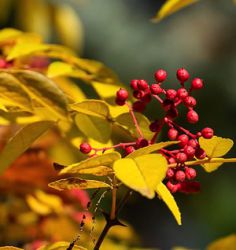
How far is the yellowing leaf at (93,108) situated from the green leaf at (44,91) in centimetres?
11

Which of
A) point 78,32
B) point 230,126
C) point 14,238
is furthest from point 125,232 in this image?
point 230,126

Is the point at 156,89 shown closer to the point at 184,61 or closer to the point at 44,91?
the point at 44,91

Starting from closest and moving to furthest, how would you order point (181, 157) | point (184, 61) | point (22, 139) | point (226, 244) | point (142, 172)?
1. point (142, 172)
2. point (181, 157)
3. point (22, 139)
4. point (226, 244)
5. point (184, 61)

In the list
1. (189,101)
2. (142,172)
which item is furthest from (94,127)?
(142,172)

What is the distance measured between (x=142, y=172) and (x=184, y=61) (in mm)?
4638

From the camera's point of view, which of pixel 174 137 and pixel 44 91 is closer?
pixel 44 91

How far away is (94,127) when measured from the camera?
3.53ft

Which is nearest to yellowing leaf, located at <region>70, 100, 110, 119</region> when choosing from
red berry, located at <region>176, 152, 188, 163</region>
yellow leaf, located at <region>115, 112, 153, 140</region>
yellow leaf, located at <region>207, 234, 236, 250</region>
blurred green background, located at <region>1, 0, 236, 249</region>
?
yellow leaf, located at <region>115, 112, 153, 140</region>

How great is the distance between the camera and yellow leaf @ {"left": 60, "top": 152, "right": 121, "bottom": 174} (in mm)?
775

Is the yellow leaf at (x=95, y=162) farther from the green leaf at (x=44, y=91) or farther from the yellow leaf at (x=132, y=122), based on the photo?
the yellow leaf at (x=132, y=122)

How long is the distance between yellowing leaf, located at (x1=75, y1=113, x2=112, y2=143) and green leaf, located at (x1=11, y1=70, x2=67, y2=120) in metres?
0.27

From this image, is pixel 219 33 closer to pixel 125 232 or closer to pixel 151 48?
pixel 151 48

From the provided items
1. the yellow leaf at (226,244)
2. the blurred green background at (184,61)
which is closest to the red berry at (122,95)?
the yellow leaf at (226,244)

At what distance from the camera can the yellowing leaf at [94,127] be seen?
1.08 m
